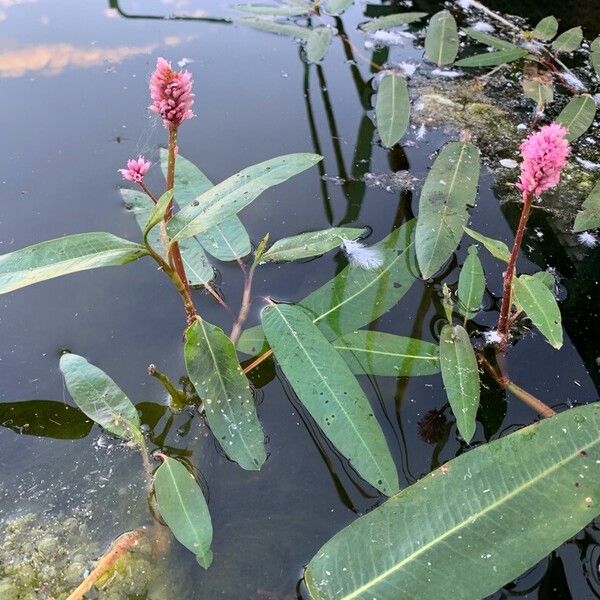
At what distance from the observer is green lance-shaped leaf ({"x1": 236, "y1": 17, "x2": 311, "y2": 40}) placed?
196cm

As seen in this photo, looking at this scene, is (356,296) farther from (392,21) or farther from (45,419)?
(392,21)

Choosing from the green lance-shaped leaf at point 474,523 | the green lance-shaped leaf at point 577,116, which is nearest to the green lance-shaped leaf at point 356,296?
the green lance-shaped leaf at point 474,523

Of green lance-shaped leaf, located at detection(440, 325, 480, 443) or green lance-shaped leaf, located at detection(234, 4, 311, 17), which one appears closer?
green lance-shaped leaf, located at detection(440, 325, 480, 443)

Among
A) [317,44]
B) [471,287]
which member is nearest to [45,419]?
[471,287]

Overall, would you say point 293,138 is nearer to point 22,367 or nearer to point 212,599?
point 22,367

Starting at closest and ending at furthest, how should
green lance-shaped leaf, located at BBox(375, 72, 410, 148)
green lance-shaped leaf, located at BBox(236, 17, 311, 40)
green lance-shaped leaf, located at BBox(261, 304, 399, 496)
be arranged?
green lance-shaped leaf, located at BBox(261, 304, 399, 496), green lance-shaped leaf, located at BBox(375, 72, 410, 148), green lance-shaped leaf, located at BBox(236, 17, 311, 40)

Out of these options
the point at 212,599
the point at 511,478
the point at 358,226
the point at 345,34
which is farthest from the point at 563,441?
the point at 345,34

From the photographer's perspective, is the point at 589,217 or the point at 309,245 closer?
the point at 309,245

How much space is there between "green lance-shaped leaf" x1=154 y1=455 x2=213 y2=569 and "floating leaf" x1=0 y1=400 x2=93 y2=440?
0.67 ft

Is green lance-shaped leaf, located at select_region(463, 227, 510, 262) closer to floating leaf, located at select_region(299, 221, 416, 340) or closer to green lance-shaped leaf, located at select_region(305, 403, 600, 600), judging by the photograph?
floating leaf, located at select_region(299, 221, 416, 340)

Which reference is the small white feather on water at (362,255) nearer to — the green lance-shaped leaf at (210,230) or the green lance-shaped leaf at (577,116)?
the green lance-shaped leaf at (210,230)

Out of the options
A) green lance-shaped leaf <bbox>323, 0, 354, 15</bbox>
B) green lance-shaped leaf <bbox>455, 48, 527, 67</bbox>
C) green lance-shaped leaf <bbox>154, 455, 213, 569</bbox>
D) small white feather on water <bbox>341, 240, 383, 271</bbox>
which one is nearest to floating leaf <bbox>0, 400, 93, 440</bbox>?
green lance-shaped leaf <bbox>154, 455, 213, 569</bbox>

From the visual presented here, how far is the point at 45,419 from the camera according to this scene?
1.06 metres

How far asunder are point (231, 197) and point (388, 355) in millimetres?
381
